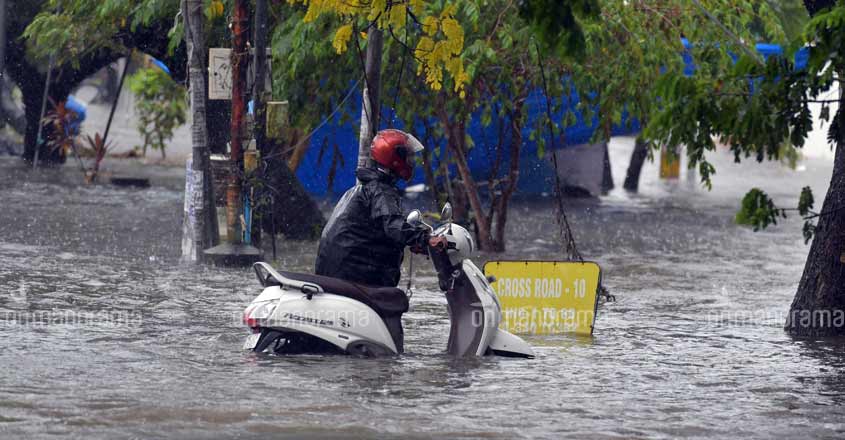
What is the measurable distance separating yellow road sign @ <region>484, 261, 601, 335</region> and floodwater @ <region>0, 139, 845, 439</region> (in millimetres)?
237

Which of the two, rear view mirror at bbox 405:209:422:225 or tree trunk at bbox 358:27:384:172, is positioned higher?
tree trunk at bbox 358:27:384:172

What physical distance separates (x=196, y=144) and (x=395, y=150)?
21.3ft

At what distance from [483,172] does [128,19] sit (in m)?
8.61

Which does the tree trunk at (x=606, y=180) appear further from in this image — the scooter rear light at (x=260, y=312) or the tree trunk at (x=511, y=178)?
the scooter rear light at (x=260, y=312)

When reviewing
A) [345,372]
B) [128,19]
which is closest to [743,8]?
[128,19]

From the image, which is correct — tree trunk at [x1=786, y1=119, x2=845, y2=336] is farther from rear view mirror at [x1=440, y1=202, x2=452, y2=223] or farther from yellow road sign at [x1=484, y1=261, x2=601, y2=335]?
rear view mirror at [x1=440, y1=202, x2=452, y2=223]

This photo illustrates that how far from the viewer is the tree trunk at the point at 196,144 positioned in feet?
49.1

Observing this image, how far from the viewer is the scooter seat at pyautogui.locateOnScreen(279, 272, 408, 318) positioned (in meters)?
8.70

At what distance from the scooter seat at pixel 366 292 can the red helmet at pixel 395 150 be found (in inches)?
30.6

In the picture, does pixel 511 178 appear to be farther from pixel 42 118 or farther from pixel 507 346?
pixel 42 118

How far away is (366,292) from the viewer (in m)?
8.78
